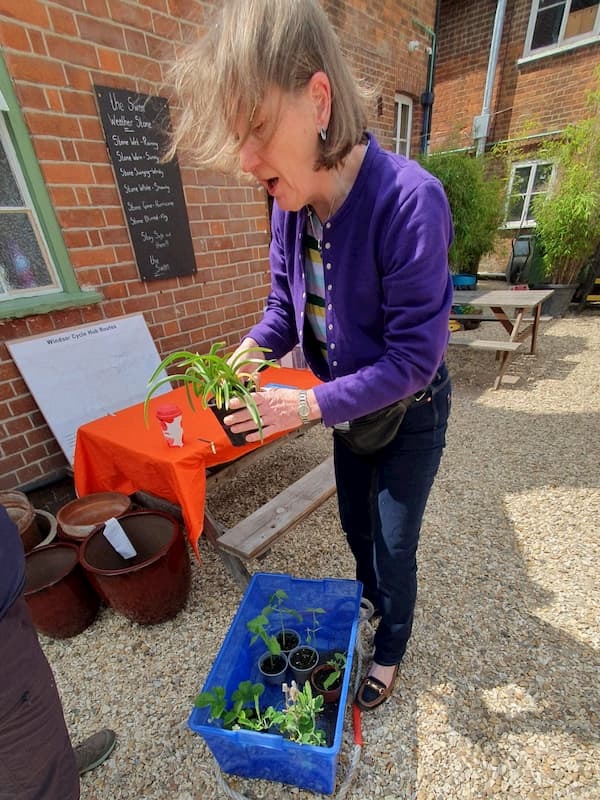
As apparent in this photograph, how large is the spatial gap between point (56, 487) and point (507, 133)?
10.5 m

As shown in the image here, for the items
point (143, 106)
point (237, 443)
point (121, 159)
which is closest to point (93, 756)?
point (237, 443)

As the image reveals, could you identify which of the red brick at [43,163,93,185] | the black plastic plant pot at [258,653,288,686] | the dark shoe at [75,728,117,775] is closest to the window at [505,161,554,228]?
the red brick at [43,163,93,185]

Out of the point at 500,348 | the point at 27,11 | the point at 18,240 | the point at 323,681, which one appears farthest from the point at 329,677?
the point at 500,348

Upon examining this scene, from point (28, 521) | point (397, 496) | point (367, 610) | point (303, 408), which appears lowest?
point (367, 610)

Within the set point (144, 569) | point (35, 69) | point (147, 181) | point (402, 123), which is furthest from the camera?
point (402, 123)

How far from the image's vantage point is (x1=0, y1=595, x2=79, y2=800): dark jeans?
0.98 metres

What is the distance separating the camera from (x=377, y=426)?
46.7 inches

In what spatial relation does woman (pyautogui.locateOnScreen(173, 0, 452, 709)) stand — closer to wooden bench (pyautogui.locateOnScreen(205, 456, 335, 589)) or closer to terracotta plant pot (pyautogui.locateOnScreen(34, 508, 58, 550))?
wooden bench (pyautogui.locateOnScreen(205, 456, 335, 589))

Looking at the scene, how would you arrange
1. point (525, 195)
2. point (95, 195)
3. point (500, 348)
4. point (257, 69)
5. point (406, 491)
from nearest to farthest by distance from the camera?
point (257, 69)
point (406, 491)
point (95, 195)
point (500, 348)
point (525, 195)

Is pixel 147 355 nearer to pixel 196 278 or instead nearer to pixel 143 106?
pixel 196 278

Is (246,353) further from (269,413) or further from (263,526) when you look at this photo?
(263,526)

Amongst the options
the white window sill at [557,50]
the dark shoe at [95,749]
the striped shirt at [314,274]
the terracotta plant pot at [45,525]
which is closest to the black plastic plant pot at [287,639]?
the dark shoe at [95,749]

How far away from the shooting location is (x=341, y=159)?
39.2 inches

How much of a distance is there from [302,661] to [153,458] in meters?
1.02
